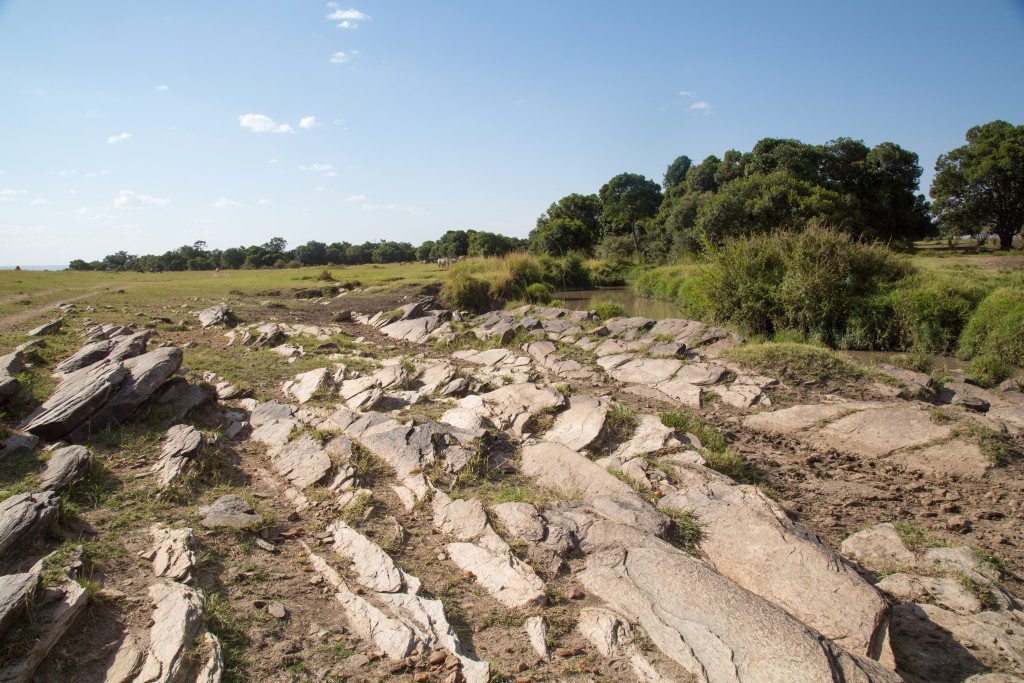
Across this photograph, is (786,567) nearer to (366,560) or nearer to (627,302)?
(366,560)

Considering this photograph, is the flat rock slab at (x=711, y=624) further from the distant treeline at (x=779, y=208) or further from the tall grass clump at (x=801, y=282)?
the distant treeline at (x=779, y=208)

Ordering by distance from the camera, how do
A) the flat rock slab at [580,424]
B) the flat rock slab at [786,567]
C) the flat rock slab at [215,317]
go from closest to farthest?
1. the flat rock slab at [786,567]
2. the flat rock slab at [580,424]
3. the flat rock slab at [215,317]

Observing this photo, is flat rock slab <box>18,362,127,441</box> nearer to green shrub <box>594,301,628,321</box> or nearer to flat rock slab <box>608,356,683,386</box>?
flat rock slab <box>608,356,683,386</box>

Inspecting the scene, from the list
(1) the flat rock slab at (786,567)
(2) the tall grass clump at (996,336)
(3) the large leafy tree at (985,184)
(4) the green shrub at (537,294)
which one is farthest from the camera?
(3) the large leafy tree at (985,184)

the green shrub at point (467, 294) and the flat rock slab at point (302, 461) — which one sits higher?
the green shrub at point (467, 294)

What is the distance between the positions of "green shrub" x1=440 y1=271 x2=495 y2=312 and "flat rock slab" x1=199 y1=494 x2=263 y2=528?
47.7 feet

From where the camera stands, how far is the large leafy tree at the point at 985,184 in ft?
110

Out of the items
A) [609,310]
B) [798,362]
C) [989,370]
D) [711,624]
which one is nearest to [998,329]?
[989,370]

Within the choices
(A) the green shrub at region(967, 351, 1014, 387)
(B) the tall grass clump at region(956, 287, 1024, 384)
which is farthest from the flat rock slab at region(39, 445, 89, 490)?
Answer: (B) the tall grass clump at region(956, 287, 1024, 384)

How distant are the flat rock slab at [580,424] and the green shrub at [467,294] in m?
12.4

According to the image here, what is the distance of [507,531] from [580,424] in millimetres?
2618

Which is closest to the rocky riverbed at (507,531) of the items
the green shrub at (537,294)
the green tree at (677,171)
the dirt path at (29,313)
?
the dirt path at (29,313)

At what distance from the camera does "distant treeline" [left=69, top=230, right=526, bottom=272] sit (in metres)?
50.2

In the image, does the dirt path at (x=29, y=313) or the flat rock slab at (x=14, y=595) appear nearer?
the flat rock slab at (x=14, y=595)
